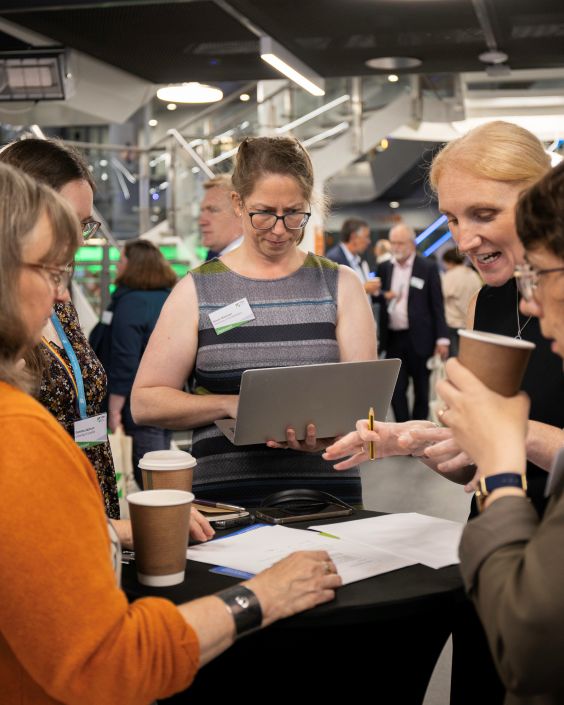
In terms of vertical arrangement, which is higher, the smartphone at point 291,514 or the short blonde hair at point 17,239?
A: the short blonde hair at point 17,239

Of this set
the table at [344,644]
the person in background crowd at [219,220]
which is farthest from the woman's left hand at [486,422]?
the person in background crowd at [219,220]

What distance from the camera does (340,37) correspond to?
805 cm

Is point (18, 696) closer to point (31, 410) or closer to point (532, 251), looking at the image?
point (31, 410)

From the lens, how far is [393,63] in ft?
30.4

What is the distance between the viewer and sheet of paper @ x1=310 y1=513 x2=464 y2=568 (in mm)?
1826

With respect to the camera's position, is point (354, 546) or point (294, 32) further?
point (294, 32)

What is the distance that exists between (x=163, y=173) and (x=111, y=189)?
75 cm

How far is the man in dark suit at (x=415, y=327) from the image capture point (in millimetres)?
8312

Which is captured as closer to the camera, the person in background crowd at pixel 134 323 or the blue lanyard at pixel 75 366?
the blue lanyard at pixel 75 366

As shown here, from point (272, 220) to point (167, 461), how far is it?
105 cm

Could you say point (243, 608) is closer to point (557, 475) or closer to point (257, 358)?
point (557, 475)

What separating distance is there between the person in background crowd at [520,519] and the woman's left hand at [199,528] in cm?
72

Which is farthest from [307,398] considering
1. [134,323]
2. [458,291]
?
[458,291]

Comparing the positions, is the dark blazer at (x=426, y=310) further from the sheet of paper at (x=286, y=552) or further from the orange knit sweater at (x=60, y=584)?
the orange knit sweater at (x=60, y=584)
